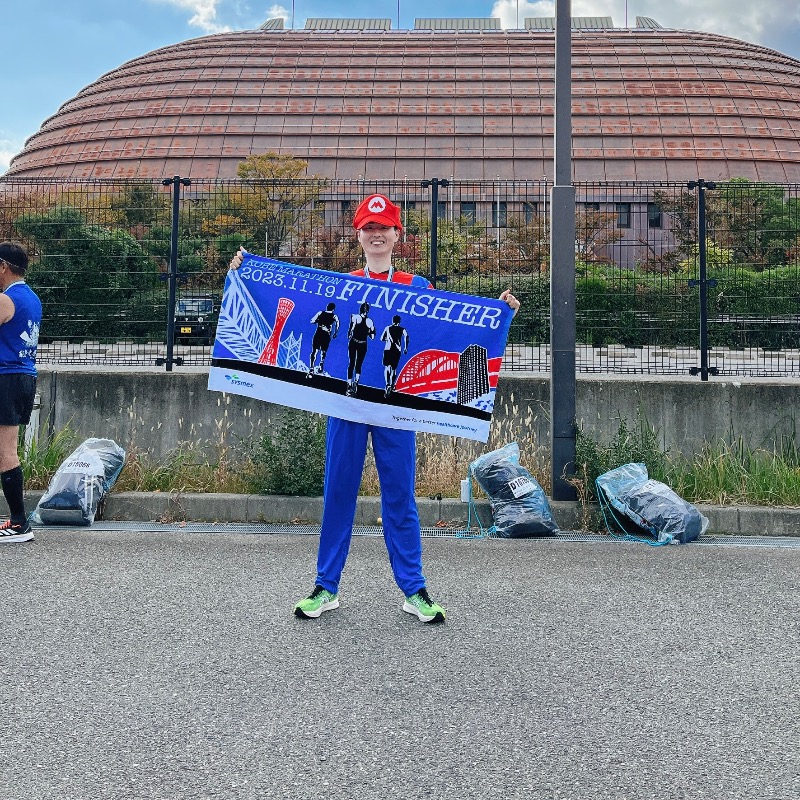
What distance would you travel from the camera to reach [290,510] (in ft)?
24.1

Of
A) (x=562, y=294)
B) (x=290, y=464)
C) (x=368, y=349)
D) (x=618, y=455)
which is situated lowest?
(x=290, y=464)

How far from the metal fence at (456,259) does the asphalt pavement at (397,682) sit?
3564 mm

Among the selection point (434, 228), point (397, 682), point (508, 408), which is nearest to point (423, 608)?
point (397, 682)

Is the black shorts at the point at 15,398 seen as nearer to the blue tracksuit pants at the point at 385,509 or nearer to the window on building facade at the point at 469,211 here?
the blue tracksuit pants at the point at 385,509

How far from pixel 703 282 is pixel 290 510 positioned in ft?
15.1

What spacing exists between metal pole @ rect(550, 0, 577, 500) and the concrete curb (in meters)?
0.34

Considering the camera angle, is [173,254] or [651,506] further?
[173,254]

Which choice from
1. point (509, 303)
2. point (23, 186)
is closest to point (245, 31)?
point (23, 186)

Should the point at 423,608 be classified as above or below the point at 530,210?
below

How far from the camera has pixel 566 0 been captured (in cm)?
770

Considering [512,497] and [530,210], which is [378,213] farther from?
[530,210]

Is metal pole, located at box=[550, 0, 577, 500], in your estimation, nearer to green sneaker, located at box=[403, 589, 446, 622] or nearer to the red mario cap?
green sneaker, located at box=[403, 589, 446, 622]

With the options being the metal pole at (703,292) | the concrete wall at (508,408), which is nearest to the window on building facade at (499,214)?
the concrete wall at (508,408)

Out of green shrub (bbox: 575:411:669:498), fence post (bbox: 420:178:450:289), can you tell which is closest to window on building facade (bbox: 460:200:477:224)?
fence post (bbox: 420:178:450:289)
